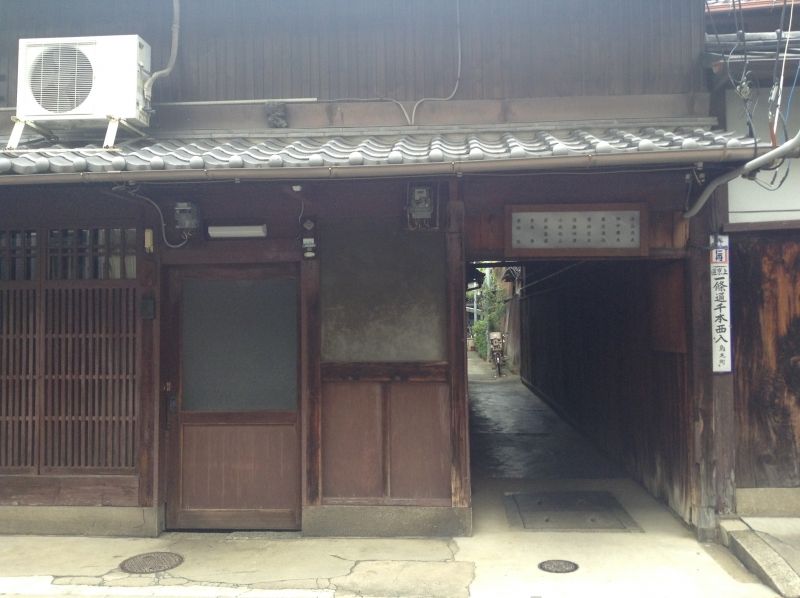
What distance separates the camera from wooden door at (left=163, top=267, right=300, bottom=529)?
691cm

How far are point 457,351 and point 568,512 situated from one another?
7.93 ft

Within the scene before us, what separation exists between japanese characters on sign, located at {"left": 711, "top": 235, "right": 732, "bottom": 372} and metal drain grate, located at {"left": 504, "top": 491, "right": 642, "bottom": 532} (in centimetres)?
198

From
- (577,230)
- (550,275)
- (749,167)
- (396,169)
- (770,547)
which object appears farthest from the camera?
(550,275)

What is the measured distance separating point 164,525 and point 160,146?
3.93 m

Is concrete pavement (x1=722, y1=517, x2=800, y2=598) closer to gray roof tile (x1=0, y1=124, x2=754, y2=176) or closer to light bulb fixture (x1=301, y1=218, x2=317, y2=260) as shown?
gray roof tile (x1=0, y1=124, x2=754, y2=176)

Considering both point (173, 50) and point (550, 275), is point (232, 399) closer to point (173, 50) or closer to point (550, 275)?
point (173, 50)

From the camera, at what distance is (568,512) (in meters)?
7.39

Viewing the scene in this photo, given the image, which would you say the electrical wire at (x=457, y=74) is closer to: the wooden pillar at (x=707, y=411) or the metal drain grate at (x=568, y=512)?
the wooden pillar at (x=707, y=411)

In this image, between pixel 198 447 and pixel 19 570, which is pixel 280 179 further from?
pixel 19 570

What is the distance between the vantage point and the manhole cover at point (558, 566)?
5.80 meters

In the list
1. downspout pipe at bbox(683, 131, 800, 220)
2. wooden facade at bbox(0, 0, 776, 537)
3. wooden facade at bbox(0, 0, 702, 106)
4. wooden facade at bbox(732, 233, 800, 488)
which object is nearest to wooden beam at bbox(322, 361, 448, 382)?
wooden facade at bbox(0, 0, 776, 537)

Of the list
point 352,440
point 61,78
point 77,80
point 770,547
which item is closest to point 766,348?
point 770,547

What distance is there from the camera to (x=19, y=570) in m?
5.88

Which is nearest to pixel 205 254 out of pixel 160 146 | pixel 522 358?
pixel 160 146
